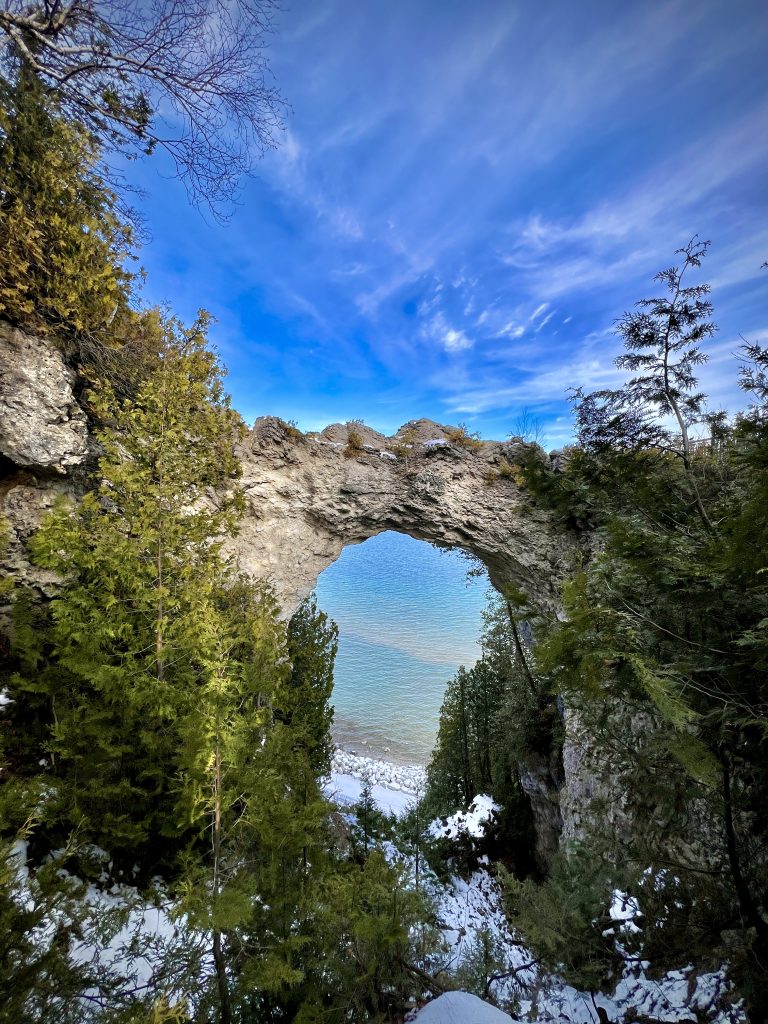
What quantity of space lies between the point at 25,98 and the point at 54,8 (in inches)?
42.8

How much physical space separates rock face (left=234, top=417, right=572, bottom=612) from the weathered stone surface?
4014 millimetres

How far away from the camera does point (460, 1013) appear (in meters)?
1.98

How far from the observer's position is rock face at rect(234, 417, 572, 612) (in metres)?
9.23

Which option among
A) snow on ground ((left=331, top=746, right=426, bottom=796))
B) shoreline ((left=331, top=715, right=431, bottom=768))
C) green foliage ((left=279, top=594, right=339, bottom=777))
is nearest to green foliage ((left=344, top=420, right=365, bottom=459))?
green foliage ((left=279, top=594, right=339, bottom=777))

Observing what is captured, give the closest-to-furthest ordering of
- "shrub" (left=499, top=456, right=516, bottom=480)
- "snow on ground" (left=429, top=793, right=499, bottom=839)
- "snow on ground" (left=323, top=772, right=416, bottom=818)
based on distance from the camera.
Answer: "shrub" (left=499, top=456, right=516, bottom=480)
"snow on ground" (left=429, top=793, right=499, bottom=839)
"snow on ground" (left=323, top=772, right=416, bottom=818)

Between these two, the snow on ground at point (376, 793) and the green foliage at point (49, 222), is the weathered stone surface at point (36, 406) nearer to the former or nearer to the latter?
the green foliage at point (49, 222)

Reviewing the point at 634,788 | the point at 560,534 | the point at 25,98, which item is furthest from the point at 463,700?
the point at 25,98

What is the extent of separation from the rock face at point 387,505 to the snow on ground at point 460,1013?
24.9ft

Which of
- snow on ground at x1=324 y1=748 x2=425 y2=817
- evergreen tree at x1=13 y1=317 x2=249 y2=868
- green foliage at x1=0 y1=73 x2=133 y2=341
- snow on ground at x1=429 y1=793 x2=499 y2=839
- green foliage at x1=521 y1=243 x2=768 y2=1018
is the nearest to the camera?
green foliage at x1=521 y1=243 x2=768 y2=1018

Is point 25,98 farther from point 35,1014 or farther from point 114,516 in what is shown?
point 35,1014

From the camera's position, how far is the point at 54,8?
3900mm

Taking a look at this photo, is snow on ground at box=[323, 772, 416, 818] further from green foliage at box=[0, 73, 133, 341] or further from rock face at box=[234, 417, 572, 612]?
green foliage at box=[0, 73, 133, 341]

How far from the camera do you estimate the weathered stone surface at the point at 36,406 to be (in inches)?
193

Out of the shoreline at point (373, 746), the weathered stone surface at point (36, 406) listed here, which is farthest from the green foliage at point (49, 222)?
the shoreline at point (373, 746)
